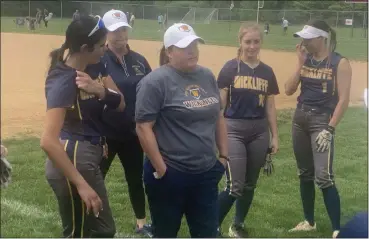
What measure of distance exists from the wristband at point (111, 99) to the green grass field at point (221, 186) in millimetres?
1608

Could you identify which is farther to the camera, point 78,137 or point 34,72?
point 34,72

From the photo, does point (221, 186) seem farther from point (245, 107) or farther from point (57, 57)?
point (57, 57)

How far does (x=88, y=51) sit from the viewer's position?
3164mm

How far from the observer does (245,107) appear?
4438 mm

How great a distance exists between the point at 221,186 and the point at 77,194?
311 centimetres

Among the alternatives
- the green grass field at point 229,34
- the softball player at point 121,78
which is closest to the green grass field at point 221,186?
the softball player at point 121,78

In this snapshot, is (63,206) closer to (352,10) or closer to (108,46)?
(108,46)

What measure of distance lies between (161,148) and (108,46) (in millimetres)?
1338

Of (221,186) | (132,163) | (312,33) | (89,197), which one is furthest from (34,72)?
(89,197)

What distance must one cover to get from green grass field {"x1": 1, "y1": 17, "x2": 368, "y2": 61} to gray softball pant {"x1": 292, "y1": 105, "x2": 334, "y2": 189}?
17424 millimetres

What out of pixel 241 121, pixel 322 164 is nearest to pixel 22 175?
pixel 241 121

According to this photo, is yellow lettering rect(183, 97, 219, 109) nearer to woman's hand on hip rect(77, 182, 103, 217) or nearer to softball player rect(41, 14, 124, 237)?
softball player rect(41, 14, 124, 237)

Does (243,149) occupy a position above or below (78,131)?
below

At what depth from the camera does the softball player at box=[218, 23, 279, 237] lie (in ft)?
14.4
